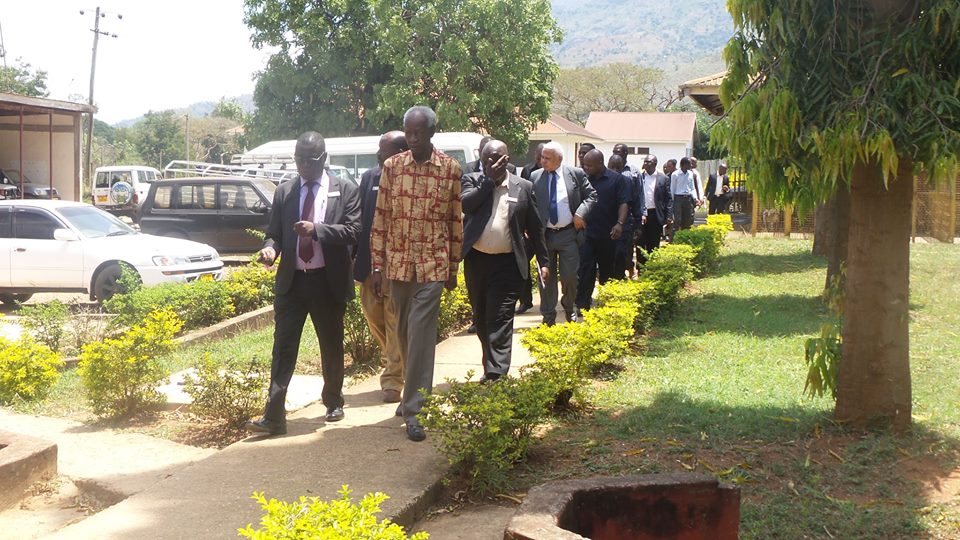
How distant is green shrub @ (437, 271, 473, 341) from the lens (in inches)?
366

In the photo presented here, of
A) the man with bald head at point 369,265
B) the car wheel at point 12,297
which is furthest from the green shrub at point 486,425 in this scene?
the car wheel at point 12,297

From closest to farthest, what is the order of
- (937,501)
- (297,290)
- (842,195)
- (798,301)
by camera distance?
(937,501) → (297,290) → (798,301) → (842,195)

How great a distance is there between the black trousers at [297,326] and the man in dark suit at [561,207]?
9.46 ft

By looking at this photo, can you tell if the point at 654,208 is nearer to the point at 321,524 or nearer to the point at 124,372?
the point at 124,372

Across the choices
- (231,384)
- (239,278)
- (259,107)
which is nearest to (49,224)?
(239,278)

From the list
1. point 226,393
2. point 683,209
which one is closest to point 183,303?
point 226,393

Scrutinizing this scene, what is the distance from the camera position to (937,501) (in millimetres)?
4570

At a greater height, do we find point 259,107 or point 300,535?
point 259,107

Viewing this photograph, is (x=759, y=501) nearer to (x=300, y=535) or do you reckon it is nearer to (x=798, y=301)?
(x=300, y=535)

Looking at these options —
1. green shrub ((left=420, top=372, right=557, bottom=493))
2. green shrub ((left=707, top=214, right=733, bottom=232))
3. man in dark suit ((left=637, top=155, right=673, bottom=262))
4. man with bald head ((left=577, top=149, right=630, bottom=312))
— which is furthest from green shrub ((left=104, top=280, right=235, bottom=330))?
green shrub ((left=707, top=214, right=733, bottom=232))

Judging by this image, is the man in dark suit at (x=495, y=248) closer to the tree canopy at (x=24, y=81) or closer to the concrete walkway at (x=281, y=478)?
the concrete walkway at (x=281, y=478)

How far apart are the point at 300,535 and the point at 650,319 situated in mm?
6842

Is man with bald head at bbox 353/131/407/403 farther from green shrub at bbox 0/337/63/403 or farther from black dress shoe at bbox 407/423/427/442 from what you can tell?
green shrub at bbox 0/337/63/403

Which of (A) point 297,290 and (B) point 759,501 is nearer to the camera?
(B) point 759,501
